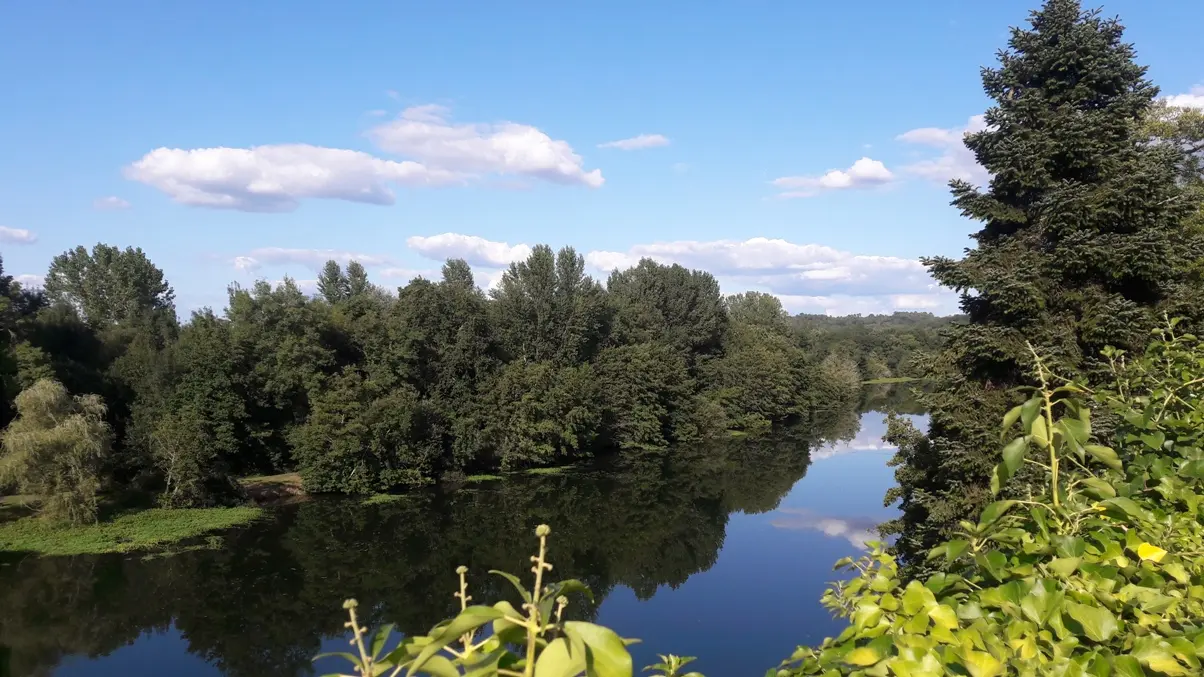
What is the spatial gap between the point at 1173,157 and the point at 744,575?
37.5 ft

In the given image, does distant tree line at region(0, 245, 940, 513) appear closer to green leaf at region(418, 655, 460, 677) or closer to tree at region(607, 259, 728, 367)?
tree at region(607, 259, 728, 367)

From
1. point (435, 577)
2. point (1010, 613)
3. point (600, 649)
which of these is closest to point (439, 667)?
point (600, 649)

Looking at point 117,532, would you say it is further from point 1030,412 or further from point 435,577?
point 1030,412

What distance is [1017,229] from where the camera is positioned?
9.88m

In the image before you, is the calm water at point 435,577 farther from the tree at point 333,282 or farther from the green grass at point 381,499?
the tree at point 333,282

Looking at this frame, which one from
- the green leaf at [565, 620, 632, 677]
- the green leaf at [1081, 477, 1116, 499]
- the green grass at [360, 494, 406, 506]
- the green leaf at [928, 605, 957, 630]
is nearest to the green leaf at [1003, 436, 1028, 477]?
the green leaf at [928, 605, 957, 630]

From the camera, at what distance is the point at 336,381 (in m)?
24.6

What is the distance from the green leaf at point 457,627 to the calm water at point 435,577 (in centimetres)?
1212

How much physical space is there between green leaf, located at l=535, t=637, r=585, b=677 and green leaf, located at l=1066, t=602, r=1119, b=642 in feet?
2.59

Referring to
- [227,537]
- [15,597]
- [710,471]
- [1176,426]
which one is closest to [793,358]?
[710,471]

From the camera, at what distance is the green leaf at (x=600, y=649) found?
0.68m

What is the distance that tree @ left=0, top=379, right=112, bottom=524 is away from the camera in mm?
17031

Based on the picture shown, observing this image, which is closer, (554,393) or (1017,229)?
(1017,229)

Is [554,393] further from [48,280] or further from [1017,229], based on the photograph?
[48,280]
